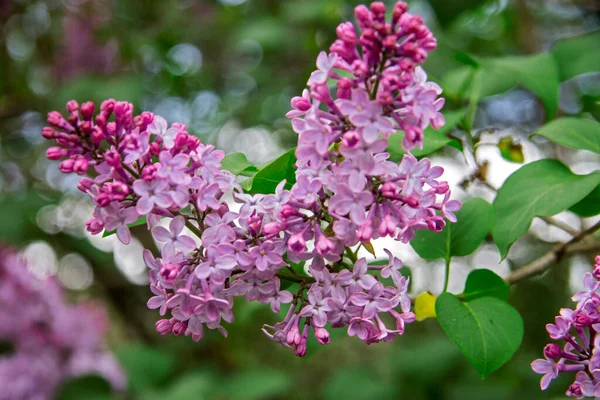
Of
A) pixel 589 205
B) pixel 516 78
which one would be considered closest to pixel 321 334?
pixel 589 205

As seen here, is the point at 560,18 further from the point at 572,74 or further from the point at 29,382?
the point at 29,382

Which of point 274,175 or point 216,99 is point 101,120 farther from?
point 216,99

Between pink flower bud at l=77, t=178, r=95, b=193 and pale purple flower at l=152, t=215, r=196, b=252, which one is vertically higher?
pink flower bud at l=77, t=178, r=95, b=193

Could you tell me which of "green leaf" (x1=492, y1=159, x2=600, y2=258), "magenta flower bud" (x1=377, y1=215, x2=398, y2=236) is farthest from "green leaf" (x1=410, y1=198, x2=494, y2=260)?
"magenta flower bud" (x1=377, y1=215, x2=398, y2=236)

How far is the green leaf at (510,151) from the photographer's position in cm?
121

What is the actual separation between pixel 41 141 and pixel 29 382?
3.99 ft

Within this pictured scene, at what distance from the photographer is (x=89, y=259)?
2.65 metres

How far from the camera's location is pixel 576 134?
0.93 m

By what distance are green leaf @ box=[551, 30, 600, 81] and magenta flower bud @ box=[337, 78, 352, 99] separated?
825mm

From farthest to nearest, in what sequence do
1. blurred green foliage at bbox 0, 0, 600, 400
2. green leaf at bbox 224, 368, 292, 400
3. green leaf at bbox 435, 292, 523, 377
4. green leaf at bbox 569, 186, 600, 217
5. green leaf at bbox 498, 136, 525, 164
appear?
blurred green foliage at bbox 0, 0, 600, 400, green leaf at bbox 224, 368, 292, 400, green leaf at bbox 498, 136, 525, 164, green leaf at bbox 569, 186, 600, 217, green leaf at bbox 435, 292, 523, 377

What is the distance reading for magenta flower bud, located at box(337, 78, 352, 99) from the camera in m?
0.67

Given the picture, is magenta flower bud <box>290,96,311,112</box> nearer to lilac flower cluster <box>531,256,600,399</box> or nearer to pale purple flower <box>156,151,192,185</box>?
pale purple flower <box>156,151,192,185</box>

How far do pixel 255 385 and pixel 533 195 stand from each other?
4.80 feet

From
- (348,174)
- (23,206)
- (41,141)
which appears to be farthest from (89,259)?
(348,174)
